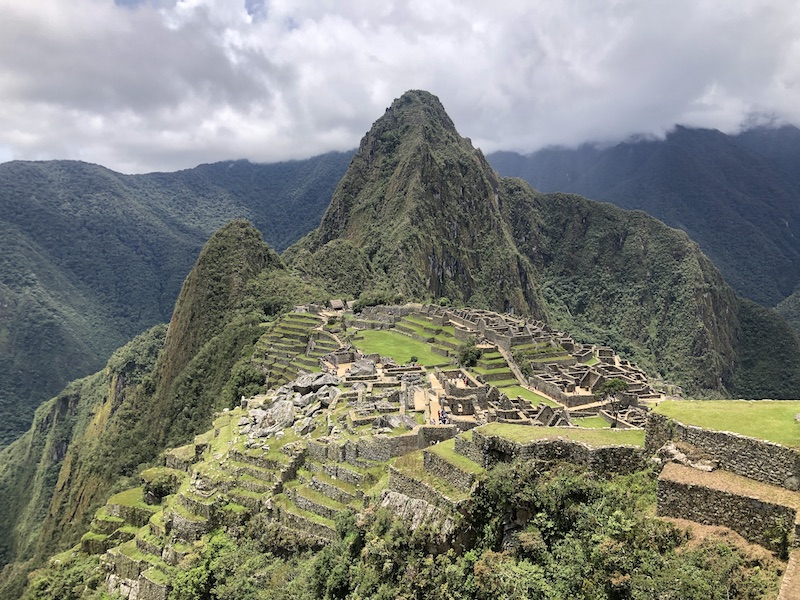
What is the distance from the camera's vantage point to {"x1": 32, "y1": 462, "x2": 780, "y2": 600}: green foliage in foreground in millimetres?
8492

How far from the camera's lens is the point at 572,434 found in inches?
497

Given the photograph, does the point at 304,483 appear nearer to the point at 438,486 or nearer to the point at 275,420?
the point at 275,420

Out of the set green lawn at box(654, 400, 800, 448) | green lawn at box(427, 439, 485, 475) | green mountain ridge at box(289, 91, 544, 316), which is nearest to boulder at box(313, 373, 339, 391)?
green lawn at box(427, 439, 485, 475)

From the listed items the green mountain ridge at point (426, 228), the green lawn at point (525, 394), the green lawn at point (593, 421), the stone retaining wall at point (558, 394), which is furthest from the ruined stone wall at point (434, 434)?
the green mountain ridge at point (426, 228)

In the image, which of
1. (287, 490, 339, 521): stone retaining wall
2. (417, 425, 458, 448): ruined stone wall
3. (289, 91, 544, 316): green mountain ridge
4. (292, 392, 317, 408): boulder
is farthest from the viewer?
(289, 91, 544, 316): green mountain ridge

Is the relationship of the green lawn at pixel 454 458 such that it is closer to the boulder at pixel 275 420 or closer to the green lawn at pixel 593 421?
the boulder at pixel 275 420

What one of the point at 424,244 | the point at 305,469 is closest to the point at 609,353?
the point at 305,469

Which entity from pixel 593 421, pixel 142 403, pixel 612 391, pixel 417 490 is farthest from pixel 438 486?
pixel 142 403

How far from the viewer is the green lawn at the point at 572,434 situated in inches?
469

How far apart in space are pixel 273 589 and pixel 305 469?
4305 mm

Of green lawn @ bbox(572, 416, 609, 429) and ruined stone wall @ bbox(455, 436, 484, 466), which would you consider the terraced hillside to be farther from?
green lawn @ bbox(572, 416, 609, 429)

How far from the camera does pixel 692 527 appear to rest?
9320 mm

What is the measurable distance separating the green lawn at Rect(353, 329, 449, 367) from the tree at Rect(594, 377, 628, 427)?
46.6 ft

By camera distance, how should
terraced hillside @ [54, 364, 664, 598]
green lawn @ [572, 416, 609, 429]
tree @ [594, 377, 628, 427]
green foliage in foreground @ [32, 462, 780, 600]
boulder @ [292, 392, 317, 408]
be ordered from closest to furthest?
green foliage in foreground @ [32, 462, 780, 600] → terraced hillside @ [54, 364, 664, 598] → boulder @ [292, 392, 317, 408] → green lawn @ [572, 416, 609, 429] → tree @ [594, 377, 628, 427]
